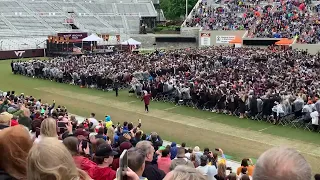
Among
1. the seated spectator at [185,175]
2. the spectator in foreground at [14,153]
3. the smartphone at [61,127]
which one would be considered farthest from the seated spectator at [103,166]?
the smartphone at [61,127]

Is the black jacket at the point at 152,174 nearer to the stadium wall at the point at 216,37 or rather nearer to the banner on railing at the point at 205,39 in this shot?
the stadium wall at the point at 216,37

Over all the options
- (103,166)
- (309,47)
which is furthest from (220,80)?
(309,47)

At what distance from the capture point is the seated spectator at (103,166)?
243 inches

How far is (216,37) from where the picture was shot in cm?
5872

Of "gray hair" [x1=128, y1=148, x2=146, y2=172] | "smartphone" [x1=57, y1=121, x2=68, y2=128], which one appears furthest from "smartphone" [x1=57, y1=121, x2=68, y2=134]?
"gray hair" [x1=128, y1=148, x2=146, y2=172]

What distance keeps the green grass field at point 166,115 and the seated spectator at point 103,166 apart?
28.8 feet

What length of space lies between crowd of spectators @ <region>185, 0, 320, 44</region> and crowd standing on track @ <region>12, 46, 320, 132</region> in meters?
16.2

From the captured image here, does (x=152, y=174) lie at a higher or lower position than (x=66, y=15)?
lower

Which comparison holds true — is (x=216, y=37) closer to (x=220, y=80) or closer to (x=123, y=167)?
(x=220, y=80)

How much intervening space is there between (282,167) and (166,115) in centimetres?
1903

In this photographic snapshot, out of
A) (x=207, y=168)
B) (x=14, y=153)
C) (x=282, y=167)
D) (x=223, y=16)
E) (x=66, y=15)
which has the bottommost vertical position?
(x=207, y=168)

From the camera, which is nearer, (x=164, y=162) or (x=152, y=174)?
(x=152, y=174)

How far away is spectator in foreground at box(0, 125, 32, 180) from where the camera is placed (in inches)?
154

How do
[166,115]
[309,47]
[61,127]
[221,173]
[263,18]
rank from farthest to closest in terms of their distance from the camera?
1. [263,18]
2. [309,47]
3. [166,115]
4. [61,127]
5. [221,173]
